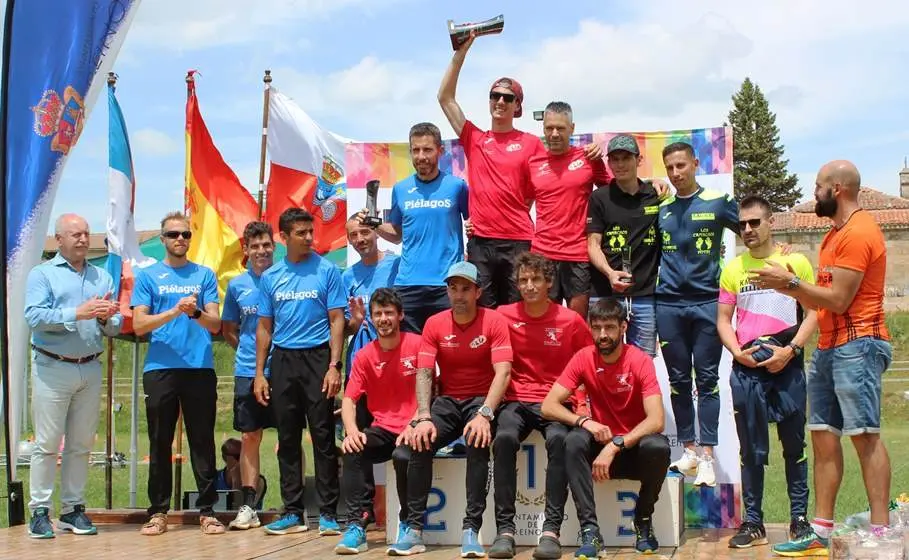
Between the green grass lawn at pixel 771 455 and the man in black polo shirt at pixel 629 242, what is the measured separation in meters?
2.93

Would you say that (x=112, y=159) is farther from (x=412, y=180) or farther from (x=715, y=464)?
(x=715, y=464)

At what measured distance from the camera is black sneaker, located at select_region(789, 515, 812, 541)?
6.33 metres

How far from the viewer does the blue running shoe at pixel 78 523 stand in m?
7.79

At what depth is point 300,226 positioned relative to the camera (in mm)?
7750

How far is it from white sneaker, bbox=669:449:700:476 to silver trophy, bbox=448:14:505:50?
130 inches

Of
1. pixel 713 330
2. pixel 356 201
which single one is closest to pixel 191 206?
pixel 356 201

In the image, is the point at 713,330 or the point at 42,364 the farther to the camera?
the point at 42,364

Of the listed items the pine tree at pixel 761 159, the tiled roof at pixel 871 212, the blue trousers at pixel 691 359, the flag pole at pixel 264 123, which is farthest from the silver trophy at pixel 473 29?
the pine tree at pixel 761 159

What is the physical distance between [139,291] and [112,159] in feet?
10.7

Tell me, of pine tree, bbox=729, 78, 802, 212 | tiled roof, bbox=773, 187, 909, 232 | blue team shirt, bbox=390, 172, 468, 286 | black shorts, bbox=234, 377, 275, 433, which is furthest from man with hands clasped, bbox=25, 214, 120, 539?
pine tree, bbox=729, 78, 802, 212

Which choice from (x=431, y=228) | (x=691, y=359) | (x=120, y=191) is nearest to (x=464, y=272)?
(x=431, y=228)

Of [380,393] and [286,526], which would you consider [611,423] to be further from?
[286,526]

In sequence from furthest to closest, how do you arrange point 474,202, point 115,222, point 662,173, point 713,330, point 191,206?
point 191,206 < point 115,222 < point 662,173 < point 474,202 < point 713,330

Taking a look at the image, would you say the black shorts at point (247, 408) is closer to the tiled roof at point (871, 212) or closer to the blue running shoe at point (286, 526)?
the blue running shoe at point (286, 526)
